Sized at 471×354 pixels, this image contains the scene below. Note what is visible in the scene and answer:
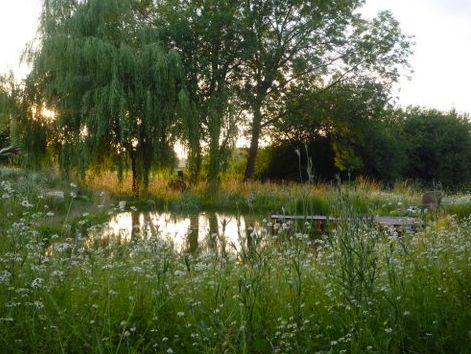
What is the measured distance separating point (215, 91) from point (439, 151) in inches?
588

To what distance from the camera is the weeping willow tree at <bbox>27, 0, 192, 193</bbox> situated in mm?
18578

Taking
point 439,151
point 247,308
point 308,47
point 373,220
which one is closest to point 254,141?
point 308,47

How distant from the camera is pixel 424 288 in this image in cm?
429

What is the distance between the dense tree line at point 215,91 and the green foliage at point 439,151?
8cm

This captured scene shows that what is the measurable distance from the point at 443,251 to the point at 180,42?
18.8 meters

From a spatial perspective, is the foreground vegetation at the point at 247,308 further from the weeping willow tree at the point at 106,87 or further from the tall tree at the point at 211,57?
the tall tree at the point at 211,57

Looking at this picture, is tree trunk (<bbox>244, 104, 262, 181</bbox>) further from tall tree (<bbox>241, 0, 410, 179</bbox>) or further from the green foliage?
the green foliage

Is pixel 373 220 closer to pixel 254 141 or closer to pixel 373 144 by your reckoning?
pixel 254 141

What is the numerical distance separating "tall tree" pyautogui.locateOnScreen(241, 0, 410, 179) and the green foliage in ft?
20.2

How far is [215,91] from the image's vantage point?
72.0 feet

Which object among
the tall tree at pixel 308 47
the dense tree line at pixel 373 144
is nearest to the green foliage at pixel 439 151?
the dense tree line at pixel 373 144

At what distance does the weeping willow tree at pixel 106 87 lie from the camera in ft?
61.0

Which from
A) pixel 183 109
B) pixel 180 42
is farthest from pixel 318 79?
pixel 183 109

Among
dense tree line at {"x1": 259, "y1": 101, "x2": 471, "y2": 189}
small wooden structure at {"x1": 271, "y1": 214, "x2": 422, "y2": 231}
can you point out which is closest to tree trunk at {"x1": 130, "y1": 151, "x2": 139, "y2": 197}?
dense tree line at {"x1": 259, "y1": 101, "x2": 471, "y2": 189}
